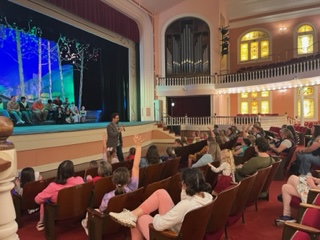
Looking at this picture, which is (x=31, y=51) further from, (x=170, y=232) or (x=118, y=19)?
(x=170, y=232)

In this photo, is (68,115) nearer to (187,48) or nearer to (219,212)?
(187,48)

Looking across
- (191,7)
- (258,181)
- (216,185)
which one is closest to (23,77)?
(216,185)

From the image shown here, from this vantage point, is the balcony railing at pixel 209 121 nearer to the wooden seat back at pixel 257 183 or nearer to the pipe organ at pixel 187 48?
the pipe organ at pixel 187 48

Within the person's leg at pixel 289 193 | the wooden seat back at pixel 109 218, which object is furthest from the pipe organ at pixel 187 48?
the wooden seat back at pixel 109 218

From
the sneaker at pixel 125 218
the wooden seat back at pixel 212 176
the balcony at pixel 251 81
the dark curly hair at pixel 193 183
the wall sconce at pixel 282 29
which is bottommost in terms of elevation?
the wooden seat back at pixel 212 176

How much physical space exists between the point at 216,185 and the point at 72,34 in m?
7.73

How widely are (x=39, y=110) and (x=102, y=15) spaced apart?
377 centimetres

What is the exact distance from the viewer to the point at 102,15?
9617mm

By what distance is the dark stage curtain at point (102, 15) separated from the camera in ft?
26.8

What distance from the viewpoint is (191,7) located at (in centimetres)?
1448

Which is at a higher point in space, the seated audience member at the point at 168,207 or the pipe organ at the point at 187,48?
the pipe organ at the point at 187,48

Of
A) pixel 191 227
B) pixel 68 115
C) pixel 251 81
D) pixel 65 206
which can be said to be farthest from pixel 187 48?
pixel 191 227

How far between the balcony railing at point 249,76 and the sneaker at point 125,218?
35.1 feet

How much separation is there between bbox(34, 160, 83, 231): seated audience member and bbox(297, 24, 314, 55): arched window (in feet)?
50.8
